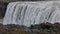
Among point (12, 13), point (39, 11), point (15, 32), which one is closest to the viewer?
point (15, 32)

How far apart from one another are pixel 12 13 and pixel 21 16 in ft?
2.41

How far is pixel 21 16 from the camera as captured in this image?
18.4 feet

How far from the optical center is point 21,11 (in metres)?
5.67

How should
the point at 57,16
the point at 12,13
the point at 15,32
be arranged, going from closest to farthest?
1. the point at 15,32
2. the point at 57,16
3. the point at 12,13

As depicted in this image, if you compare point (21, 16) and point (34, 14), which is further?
point (21, 16)

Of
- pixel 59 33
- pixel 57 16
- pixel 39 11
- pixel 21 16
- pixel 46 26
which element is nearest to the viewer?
pixel 59 33

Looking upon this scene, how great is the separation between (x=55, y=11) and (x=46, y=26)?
217 centimetres

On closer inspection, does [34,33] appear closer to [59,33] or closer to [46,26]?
[59,33]

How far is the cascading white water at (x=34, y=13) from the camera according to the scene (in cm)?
412

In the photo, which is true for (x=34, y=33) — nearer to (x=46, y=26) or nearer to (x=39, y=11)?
(x=46, y=26)

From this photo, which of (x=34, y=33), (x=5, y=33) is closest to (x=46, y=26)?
(x=34, y=33)

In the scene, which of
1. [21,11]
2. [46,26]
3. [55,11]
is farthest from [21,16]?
[46,26]

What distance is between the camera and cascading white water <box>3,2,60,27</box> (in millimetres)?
4123

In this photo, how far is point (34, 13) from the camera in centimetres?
490
